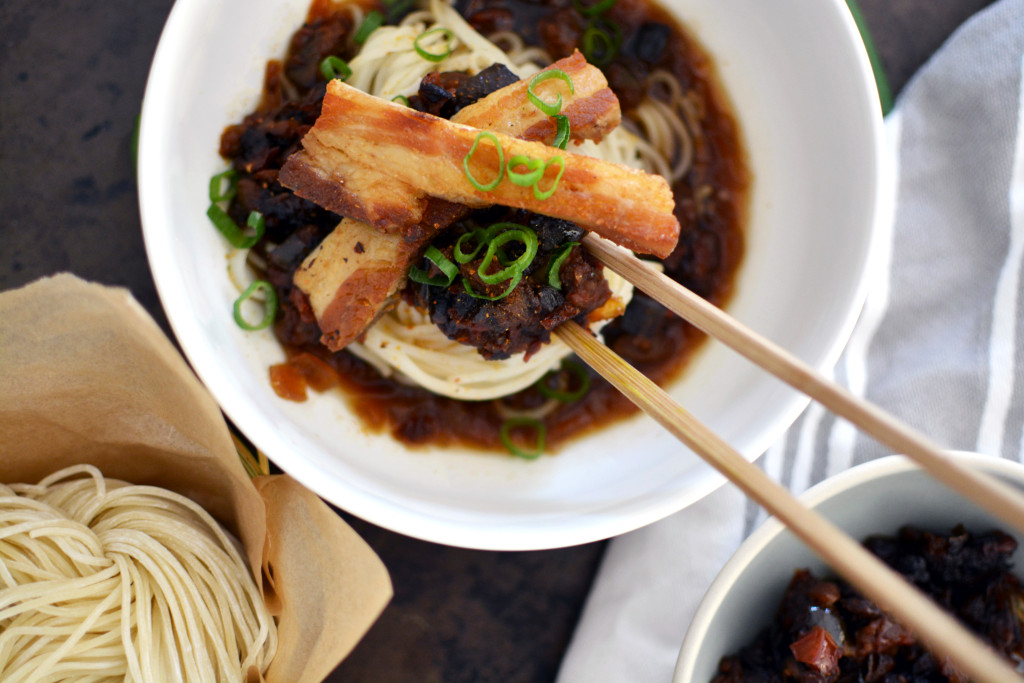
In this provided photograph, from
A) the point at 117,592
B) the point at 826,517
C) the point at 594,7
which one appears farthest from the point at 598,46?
the point at 117,592

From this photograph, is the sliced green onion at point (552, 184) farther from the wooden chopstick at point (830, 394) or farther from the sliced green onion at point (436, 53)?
the sliced green onion at point (436, 53)

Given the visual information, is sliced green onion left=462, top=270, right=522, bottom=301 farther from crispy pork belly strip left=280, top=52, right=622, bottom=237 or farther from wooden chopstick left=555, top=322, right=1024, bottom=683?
wooden chopstick left=555, top=322, right=1024, bottom=683

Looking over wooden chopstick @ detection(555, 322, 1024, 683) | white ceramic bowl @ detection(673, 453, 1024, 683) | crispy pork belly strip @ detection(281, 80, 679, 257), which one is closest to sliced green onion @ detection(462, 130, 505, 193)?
crispy pork belly strip @ detection(281, 80, 679, 257)

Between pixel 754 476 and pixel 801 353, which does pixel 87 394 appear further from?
pixel 801 353

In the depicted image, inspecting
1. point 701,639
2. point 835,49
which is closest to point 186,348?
point 701,639

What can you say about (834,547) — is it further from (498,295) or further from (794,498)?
(498,295)

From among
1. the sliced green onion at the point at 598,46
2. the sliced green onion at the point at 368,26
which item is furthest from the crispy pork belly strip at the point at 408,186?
the sliced green onion at the point at 368,26
